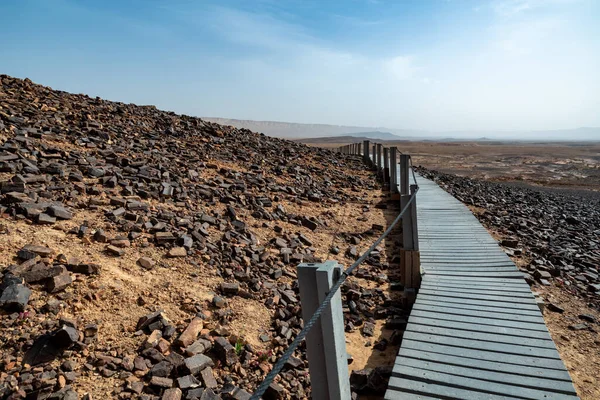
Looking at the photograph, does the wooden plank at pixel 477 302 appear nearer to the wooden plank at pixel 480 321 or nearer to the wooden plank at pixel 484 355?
the wooden plank at pixel 480 321

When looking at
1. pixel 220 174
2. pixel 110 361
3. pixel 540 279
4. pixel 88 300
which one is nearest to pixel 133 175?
pixel 220 174

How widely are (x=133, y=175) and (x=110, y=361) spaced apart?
17.9 ft

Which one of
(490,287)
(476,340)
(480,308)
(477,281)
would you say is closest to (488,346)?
(476,340)

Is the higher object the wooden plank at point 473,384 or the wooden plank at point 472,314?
the wooden plank at point 472,314

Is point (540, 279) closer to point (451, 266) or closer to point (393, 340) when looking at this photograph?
point (451, 266)

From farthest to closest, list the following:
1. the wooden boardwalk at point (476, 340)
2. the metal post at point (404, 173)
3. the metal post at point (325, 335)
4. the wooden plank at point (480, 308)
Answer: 1. the metal post at point (404, 173)
2. the wooden plank at point (480, 308)
3. the wooden boardwalk at point (476, 340)
4. the metal post at point (325, 335)

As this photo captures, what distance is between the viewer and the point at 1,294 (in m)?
4.09

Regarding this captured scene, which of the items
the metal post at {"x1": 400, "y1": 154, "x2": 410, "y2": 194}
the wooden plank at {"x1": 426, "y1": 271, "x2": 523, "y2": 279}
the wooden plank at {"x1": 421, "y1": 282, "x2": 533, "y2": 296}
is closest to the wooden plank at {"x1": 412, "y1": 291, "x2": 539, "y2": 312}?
the wooden plank at {"x1": 421, "y1": 282, "x2": 533, "y2": 296}

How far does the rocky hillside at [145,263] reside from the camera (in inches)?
151

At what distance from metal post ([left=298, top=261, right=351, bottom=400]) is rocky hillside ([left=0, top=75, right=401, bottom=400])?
1.76 meters

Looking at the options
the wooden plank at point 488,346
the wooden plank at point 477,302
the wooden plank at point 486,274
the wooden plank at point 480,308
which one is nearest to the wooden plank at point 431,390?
the wooden plank at point 488,346

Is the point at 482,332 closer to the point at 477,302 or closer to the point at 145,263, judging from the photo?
the point at 477,302

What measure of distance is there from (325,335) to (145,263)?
4.01 meters

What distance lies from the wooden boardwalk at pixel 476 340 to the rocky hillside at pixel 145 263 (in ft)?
2.83
